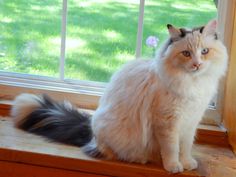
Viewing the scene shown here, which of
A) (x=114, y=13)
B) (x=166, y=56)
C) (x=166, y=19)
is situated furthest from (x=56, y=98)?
(x=166, y=56)

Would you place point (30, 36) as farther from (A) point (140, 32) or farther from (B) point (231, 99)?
(B) point (231, 99)

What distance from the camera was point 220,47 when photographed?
1.36m

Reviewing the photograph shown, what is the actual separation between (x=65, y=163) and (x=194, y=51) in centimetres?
61

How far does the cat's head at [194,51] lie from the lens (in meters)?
1.32

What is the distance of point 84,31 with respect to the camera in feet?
6.15

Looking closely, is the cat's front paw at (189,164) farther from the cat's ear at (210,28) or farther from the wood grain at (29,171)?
the cat's ear at (210,28)

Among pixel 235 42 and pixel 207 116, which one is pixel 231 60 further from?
pixel 207 116

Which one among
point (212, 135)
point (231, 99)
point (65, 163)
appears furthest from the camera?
point (212, 135)

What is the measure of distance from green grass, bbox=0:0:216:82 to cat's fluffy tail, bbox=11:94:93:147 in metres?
0.24

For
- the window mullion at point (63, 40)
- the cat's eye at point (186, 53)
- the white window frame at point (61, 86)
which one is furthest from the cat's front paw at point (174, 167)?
the window mullion at point (63, 40)

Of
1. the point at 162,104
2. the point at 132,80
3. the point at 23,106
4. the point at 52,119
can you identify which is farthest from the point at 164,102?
the point at 23,106

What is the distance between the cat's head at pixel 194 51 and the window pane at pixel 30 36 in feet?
2.30

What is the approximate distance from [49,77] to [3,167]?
19.4 inches

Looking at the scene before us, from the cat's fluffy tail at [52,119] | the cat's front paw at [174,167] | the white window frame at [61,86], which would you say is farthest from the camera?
the white window frame at [61,86]
